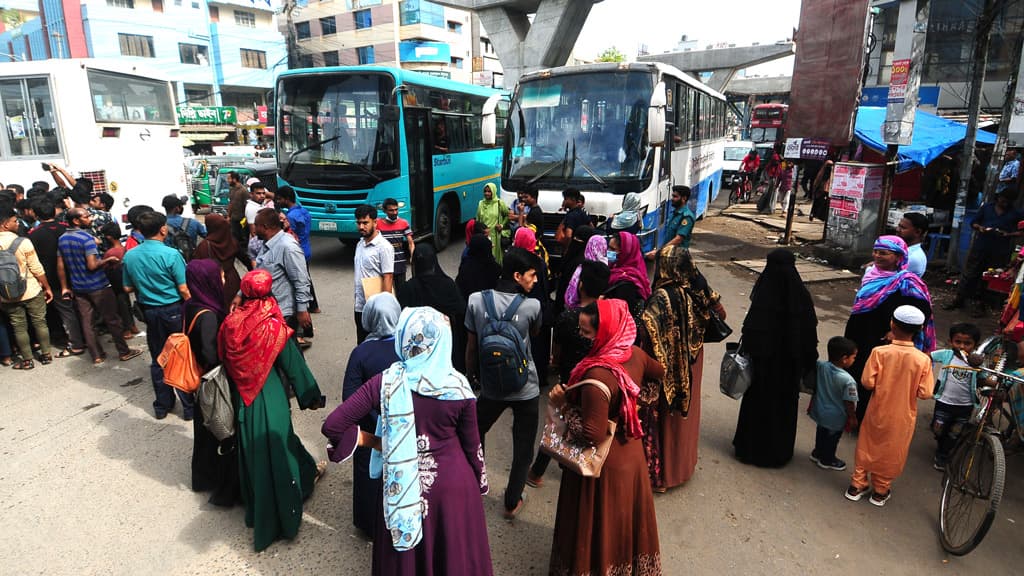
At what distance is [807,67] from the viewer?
35.5 feet

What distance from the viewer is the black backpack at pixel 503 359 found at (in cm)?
305

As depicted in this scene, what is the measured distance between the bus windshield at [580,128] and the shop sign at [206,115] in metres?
28.3

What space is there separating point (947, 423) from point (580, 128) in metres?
6.01

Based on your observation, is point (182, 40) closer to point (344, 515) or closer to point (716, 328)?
point (344, 515)

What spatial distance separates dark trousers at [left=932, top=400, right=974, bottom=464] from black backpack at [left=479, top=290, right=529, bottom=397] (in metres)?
3.06

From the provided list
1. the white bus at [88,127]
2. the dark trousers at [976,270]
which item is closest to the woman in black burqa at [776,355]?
the dark trousers at [976,270]

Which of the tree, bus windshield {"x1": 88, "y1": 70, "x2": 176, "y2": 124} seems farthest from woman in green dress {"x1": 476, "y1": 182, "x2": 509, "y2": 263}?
the tree

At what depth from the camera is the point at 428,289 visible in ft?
12.7

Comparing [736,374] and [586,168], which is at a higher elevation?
[586,168]

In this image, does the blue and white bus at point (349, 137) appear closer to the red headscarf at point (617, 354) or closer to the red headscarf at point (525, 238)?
the red headscarf at point (525, 238)

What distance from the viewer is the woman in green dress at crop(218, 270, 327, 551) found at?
304 centimetres

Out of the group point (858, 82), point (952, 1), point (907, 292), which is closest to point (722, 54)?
point (952, 1)

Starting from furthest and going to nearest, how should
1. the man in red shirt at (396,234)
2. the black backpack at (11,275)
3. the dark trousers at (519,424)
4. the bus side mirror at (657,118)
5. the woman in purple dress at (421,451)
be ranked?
the bus side mirror at (657,118)
the man in red shirt at (396,234)
the black backpack at (11,275)
the dark trousers at (519,424)
the woman in purple dress at (421,451)

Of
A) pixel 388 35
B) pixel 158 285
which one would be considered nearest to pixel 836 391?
pixel 158 285
